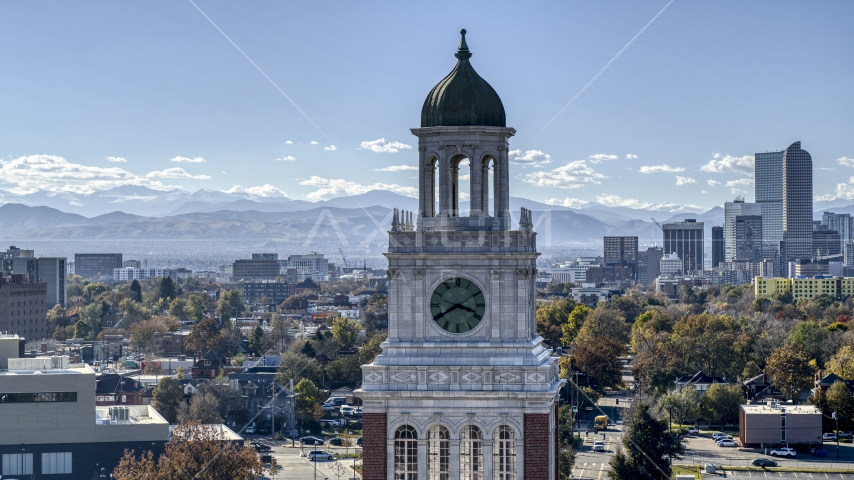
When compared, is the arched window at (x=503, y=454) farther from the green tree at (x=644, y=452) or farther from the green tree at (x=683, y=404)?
the green tree at (x=683, y=404)

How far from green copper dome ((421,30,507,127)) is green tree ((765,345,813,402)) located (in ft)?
381

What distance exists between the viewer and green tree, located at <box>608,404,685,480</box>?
84.1 meters

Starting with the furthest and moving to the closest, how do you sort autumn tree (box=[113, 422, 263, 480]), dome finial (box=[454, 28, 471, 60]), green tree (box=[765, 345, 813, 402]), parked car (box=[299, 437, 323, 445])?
green tree (box=[765, 345, 813, 402]) < parked car (box=[299, 437, 323, 445]) < autumn tree (box=[113, 422, 263, 480]) < dome finial (box=[454, 28, 471, 60])

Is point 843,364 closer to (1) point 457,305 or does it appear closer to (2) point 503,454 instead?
(2) point 503,454

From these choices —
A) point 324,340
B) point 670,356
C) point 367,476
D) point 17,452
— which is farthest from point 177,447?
point 324,340

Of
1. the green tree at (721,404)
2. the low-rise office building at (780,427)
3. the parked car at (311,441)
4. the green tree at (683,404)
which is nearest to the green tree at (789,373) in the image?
the green tree at (721,404)

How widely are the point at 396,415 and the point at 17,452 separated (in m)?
65.6

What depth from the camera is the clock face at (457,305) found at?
34.5m

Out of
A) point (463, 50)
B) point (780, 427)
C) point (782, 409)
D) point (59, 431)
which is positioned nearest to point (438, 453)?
point (463, 50)

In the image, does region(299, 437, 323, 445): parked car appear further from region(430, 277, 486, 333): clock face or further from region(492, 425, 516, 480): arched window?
region(430, 277, 486, 333): clock face

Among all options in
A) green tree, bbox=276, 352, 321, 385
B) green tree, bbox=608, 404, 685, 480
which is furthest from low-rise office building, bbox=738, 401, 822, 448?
green tree, bbox=276, 352, 321, 385

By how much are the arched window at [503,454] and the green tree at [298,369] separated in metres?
116

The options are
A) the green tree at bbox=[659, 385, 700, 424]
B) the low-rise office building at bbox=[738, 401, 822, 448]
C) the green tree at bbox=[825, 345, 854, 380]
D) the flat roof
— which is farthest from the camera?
the green tree at bbox=[825, 345, 854, 380]

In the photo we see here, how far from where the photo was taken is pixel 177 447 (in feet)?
276
